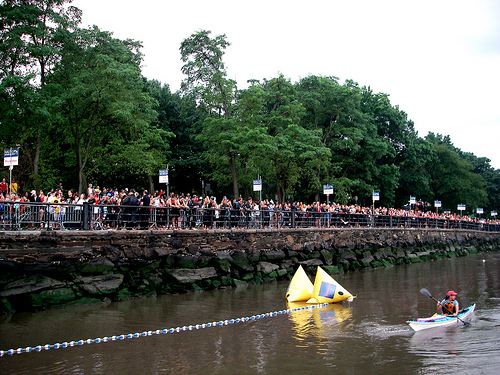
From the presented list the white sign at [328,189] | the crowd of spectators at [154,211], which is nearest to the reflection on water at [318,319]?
the crowd of spectators at [154,211]

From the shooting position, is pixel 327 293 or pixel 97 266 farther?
pixel 327 293

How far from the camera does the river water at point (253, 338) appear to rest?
31.8 feet

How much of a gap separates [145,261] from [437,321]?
1017 centimetres

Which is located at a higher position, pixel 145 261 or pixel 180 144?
pixel 180 144

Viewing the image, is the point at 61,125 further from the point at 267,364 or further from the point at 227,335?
the point at 267,364

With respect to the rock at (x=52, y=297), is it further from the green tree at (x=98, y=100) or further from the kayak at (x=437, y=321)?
the green tree at (x=98, y=100)

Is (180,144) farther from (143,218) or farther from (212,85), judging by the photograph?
(143,218)

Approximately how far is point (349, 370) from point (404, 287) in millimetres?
13207

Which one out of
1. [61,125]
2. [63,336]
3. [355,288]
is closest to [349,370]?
[63,336]

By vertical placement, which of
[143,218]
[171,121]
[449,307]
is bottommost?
[449,307]

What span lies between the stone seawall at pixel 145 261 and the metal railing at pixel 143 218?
565 millimetres

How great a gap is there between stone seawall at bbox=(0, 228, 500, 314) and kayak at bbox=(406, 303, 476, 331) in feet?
29.8

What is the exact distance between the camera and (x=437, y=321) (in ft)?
43.3

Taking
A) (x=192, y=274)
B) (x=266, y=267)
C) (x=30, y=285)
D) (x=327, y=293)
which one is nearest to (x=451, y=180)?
(x=266, y=267)
